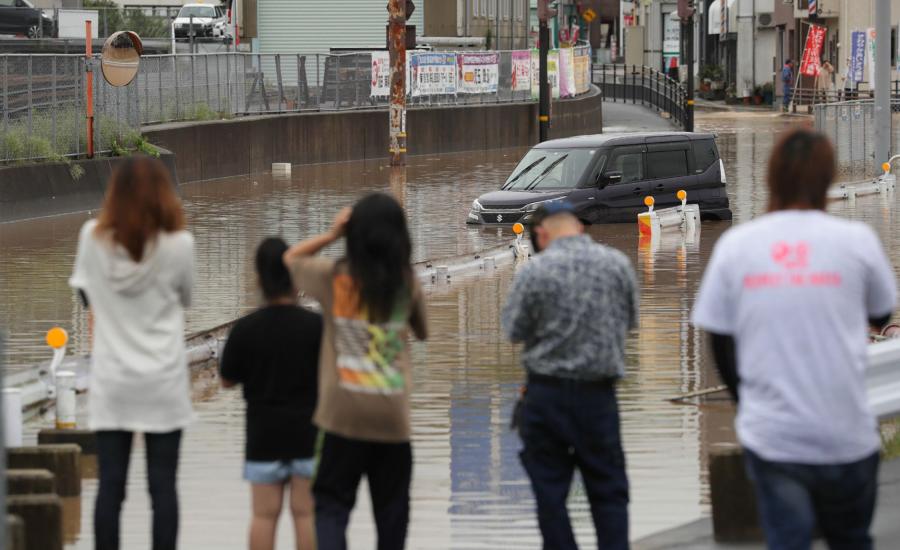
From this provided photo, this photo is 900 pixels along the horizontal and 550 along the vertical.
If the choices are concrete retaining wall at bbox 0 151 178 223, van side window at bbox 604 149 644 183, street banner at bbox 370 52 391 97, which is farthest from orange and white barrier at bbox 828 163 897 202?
street banner at bbox 370 52 391 97

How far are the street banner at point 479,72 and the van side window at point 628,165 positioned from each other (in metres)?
19.8

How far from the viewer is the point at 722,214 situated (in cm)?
2450

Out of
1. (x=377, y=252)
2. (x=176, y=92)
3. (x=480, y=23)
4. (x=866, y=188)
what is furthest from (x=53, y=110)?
(x=480, y=23)

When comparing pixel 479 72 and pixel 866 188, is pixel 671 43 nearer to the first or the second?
pixel 479 72

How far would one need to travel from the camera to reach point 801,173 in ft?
16.7

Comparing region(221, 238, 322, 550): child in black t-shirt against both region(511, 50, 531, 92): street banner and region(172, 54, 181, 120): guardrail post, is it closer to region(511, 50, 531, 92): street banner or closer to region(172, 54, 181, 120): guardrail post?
region(172, 54, 181, 120): guardrail post

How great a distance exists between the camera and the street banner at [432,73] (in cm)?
4241

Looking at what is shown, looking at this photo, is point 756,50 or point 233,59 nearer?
point 233,59

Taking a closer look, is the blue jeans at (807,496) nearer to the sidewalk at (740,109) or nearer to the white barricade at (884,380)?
the white barricade at (884,380)

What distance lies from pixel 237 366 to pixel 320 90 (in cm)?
3375

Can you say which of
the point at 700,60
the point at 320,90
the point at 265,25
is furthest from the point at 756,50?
the point at 320,90

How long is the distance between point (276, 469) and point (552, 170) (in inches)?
703

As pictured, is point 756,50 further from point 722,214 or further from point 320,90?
point 722,214

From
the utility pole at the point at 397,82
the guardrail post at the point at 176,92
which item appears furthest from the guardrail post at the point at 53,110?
the utility pole at the point at 397,82
